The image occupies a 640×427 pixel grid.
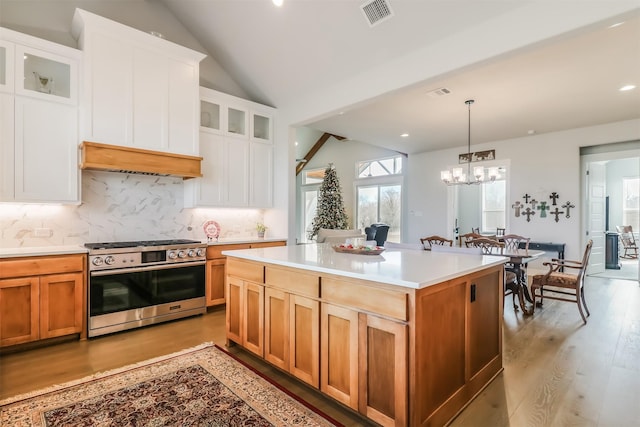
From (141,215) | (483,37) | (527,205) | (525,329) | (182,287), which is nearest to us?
(483,37)

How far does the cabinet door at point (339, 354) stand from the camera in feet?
6.13

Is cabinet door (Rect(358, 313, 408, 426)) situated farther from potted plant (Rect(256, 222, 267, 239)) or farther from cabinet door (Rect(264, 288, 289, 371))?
potted plant (Rect(256, 222, 267, 239))

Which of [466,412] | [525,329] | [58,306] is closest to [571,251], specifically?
[525,329]

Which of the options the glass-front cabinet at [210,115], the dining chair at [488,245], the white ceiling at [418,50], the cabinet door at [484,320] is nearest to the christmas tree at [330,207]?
the white ceiling at [418,50]

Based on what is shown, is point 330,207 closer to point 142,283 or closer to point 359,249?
point 142,283

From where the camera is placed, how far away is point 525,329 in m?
3.42

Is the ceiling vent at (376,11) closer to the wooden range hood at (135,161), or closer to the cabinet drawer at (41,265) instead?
the wooden range hood at (135,161)

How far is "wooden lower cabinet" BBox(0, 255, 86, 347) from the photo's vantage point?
2789mm

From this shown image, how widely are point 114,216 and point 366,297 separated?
3.47 meters

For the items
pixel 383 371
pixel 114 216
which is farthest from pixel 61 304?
pixel 383 371

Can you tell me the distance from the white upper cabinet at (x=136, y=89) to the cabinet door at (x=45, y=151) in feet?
0.62

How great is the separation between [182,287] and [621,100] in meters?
6.55

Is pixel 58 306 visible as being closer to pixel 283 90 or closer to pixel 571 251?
pixel 283 90

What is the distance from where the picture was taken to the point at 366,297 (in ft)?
5.92
